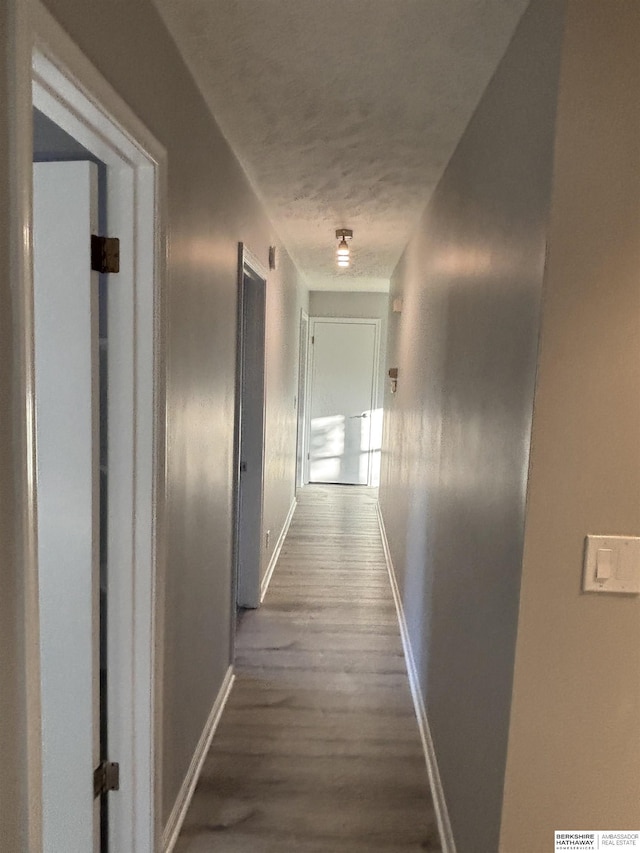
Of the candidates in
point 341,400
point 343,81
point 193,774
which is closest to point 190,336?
point 343,81

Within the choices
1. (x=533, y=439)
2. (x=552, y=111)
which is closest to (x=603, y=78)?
(x=552, y=111)

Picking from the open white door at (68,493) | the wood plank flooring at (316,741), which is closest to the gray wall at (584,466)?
the wood plank flooring at (316,741)

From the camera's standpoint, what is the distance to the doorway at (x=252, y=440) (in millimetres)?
3357

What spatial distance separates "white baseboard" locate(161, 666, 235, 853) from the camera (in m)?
1.81

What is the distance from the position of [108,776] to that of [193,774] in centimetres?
52

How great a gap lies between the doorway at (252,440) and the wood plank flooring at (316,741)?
0.67 feet

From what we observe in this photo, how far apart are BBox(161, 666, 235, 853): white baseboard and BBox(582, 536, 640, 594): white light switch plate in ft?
4.80

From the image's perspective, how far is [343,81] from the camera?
1745mm

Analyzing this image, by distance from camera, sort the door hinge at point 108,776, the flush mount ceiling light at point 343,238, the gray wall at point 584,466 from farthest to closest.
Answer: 1. the flush mount ceiling light at point 343,238
2. the door hinge at point 108,776
3. the gray wall at point 584,466

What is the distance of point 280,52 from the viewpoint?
1.60 m

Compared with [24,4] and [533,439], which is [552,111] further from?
[24,4]

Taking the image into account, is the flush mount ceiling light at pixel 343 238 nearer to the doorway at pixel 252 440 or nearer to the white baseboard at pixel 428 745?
the doorway at pixel 252 440

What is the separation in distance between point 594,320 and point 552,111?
1.33ft

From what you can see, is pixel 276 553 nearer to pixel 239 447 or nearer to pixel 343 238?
pixel 239 447
